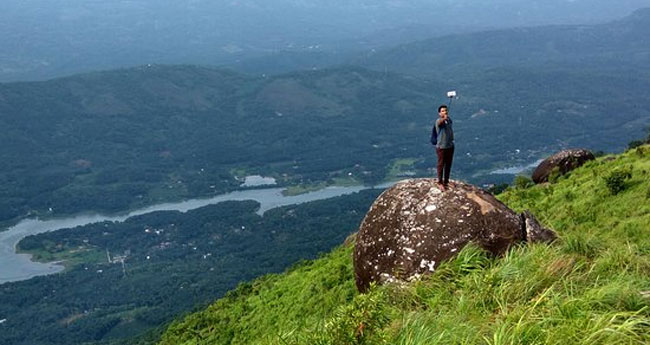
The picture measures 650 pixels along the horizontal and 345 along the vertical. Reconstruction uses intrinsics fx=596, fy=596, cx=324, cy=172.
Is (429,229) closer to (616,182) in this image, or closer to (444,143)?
(444,143)

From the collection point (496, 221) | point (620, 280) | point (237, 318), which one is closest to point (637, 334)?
point (620, 280)

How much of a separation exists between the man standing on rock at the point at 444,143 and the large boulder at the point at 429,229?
1.58ft

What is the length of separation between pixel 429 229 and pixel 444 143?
2.50 meters

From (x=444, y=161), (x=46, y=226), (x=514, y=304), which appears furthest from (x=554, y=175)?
(x=46, y=226)

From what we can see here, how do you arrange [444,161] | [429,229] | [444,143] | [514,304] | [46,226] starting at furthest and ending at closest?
1. [46,226]
2. [444,161]
3. [444,143]
4. [429,229]
5. [514,304]

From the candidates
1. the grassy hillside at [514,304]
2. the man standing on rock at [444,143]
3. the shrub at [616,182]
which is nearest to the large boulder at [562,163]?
the shrub at [616,182]

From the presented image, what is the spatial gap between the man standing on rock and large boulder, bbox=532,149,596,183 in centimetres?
2533

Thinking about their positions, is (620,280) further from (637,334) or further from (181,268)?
(181,268)

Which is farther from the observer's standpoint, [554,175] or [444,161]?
[554,175]

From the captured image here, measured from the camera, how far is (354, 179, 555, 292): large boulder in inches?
628

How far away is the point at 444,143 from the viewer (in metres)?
16.8

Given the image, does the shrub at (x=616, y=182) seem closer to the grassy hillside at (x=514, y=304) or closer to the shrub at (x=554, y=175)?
the shrub at (x=554, y=175)

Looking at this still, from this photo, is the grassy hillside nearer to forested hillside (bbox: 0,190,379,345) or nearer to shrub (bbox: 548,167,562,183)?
shrub (bbox: 548,167,562,183)

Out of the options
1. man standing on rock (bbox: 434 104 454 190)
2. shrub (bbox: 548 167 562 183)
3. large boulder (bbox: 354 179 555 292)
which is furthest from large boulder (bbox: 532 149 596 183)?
man standing on rock (bbox: 434 104 454 190)
